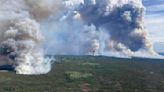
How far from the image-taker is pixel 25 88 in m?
170

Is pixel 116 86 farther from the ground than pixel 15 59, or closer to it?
closer to it

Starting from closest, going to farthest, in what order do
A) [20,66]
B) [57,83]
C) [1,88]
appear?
[1,88]
[20,66]
[57,83]

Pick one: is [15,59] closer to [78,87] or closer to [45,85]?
[45,85]

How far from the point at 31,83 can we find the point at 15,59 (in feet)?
61.6

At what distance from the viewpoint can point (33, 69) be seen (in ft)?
632

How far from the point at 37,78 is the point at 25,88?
2567 centimetres

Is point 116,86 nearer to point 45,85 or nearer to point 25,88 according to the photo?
point 45,85

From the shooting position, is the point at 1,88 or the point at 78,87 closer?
the point at 1,88

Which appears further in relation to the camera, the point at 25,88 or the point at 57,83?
the point at 57,83

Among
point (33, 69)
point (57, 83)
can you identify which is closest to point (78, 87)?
point (57, 83)

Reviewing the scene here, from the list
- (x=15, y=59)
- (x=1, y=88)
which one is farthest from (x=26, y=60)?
(x=1, y=88)

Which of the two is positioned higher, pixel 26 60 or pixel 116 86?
pixel 26 60

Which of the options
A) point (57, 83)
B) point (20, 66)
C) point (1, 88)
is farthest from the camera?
point (57, 83)

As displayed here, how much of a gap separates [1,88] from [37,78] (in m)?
30.1
